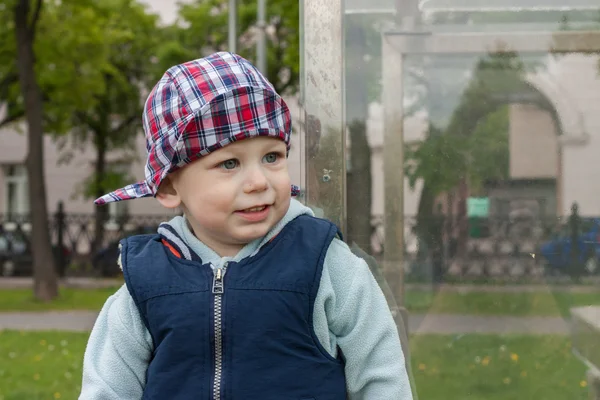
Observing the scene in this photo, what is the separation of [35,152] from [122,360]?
12.0m

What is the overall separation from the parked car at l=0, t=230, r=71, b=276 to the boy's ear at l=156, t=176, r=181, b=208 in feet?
59.3

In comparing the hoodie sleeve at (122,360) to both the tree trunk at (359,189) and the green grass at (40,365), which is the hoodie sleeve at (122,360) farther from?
the green grass at (40,365)

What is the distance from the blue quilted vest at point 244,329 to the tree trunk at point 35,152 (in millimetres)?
11811

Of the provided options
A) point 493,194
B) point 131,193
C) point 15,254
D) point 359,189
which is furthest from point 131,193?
point 15,254

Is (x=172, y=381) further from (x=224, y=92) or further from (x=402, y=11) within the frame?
(x=402, y=11)

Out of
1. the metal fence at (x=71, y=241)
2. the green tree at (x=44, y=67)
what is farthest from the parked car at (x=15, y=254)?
the green tree at (x=44, y=67)

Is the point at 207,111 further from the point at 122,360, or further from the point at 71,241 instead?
the point at 71,241

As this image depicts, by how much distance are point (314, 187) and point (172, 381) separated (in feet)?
2.62

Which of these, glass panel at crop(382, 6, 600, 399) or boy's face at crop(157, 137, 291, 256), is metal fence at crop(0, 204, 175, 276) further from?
boy's face at crop(157, 137, 291, 256)

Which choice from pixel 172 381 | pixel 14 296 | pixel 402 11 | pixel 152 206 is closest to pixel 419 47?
pixel 402 11

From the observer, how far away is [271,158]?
1874 millimetres

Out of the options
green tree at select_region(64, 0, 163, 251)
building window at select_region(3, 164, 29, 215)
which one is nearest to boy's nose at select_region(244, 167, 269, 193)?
green tree at select_region(64, 0, 163, 251)

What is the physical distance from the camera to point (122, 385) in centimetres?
192

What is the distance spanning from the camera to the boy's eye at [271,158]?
1.86 meters
